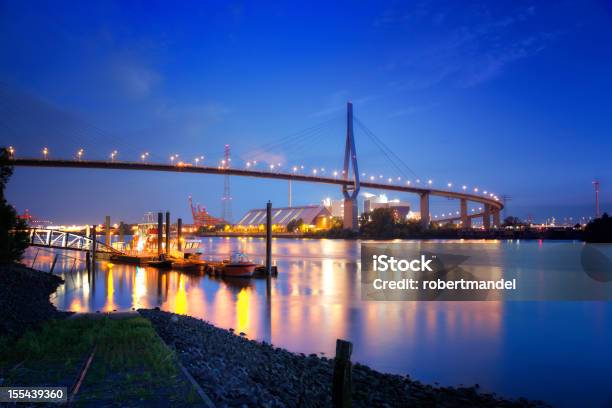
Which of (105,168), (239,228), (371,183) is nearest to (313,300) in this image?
(105,168)

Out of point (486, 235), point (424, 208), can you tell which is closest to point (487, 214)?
point (486, 235)

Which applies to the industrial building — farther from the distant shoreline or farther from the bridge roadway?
the bridge roadway

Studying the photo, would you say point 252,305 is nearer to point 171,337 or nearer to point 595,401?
point 171,337

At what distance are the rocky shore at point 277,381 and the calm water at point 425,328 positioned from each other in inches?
41.8

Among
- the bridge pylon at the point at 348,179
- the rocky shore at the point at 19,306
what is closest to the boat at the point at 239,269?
the rocky shore at the point at 19,306

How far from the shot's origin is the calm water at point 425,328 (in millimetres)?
7133

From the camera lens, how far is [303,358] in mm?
6836

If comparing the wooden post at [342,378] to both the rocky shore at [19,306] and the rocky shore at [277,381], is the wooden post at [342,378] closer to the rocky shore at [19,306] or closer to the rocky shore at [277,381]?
the rocky shore at [277,381]

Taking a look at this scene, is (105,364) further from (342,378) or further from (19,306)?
(19,306)

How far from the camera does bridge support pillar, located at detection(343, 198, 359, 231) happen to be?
5203 centimetres

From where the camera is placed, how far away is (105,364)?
4.31 m

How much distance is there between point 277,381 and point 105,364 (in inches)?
70.2

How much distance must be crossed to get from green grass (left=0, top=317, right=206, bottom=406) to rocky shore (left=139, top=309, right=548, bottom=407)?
0.92 feet

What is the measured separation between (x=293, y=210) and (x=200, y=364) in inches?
4121
